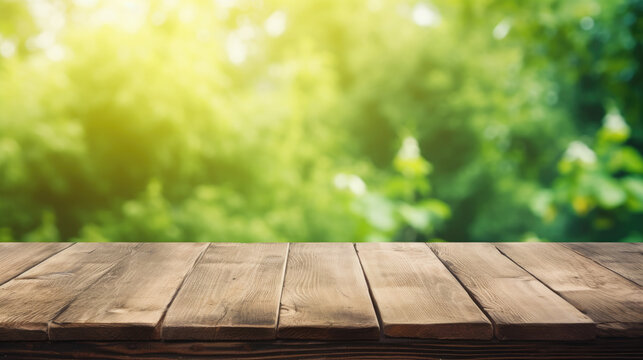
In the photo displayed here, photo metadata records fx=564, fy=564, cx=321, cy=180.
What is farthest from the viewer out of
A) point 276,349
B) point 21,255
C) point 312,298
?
point 21,255

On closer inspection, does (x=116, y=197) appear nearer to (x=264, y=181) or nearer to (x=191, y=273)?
(x=264, y=181)

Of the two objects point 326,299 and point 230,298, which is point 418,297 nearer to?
point 326,299

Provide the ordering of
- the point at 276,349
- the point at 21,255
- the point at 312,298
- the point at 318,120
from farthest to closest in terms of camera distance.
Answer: the point at 318,120 → the point at 21,255 → the point at 312,298 → the point at 276,349

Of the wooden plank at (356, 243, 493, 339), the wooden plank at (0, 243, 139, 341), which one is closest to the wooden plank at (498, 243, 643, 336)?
the wooden plank at (356, 243, 493, 339)

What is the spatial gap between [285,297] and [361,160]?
3003mm

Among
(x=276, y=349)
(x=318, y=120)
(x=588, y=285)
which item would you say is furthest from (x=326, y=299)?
(x=318, y=120)

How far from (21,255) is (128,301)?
46cm

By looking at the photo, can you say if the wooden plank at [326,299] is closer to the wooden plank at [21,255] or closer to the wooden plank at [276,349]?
the wooden plank at [276,349]

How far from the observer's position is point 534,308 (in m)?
0.85

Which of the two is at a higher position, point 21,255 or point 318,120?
point 318,120

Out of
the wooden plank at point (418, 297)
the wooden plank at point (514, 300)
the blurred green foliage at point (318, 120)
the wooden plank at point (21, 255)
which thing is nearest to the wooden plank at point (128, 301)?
the wooden plank at point (21, 255)

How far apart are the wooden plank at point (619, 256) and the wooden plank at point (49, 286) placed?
98cm

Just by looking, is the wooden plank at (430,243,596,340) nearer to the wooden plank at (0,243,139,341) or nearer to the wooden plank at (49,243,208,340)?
the wooden plank at (49,243,208,340)

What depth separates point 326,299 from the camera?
89cm
